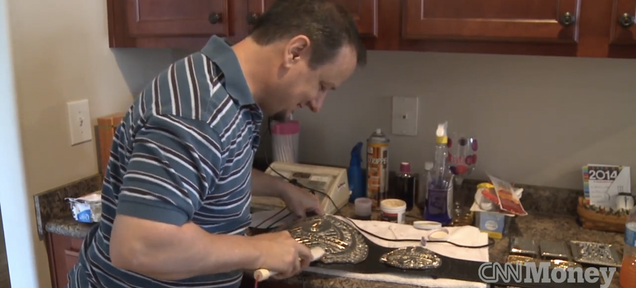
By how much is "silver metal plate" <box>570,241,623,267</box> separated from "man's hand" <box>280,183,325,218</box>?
61 centimetres

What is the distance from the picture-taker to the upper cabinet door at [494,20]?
45.9 inches

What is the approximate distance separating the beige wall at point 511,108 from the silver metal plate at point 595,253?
0.90 feet

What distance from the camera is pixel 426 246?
129 centimetres

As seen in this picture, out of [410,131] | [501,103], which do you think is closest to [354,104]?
[410,131]

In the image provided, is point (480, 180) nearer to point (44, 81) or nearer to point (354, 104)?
point (354, 104)

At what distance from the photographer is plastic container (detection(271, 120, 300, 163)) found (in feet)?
5.57

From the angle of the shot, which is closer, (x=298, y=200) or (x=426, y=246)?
(x=426, y=246)

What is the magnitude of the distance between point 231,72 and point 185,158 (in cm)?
19

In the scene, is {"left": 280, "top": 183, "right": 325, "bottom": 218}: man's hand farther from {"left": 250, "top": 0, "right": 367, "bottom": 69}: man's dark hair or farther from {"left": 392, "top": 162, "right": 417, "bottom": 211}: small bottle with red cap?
{"left": 250, "top": 0, "right": 367, "bottom": 69}: man's dark hair

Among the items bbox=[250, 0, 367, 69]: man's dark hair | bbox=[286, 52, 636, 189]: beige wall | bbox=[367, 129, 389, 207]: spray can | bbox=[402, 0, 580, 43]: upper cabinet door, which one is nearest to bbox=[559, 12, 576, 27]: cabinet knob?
bbox=[402, 0, 580, 43]: upper cabinet door

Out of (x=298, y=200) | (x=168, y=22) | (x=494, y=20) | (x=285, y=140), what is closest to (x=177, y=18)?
(x=168, y=22)

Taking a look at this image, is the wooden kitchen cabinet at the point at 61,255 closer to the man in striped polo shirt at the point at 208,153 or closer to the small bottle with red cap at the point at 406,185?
the man in striped polo shirt at the point at 208,153

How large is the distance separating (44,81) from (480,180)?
1.22m

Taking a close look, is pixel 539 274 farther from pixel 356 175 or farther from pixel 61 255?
pixel 61 255
